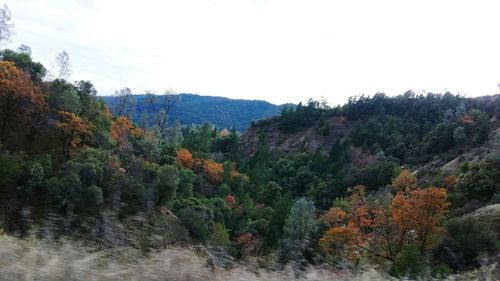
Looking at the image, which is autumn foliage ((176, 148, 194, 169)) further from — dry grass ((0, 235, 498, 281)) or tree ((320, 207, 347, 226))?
dry grass ((0, 235, 498, 281))

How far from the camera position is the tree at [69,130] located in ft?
130

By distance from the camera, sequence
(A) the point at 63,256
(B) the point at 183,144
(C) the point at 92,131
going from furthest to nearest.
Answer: (B) the point at 183,144
(C) the point at 92,131
(A) the point at 63,256

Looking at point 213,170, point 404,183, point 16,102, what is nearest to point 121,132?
point 16,102

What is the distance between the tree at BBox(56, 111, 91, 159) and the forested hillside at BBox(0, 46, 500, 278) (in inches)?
6.0

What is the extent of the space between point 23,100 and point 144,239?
126 feet

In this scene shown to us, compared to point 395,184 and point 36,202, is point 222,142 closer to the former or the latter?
point 395,184

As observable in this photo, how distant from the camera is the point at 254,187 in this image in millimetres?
68812

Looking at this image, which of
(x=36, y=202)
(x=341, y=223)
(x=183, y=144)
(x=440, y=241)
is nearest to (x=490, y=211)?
(x=440, y=241)

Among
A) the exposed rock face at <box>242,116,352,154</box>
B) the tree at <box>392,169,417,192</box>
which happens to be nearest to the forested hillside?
the tree at <box>392,169,417,192</box>

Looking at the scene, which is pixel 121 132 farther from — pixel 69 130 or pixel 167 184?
pixel 167 184

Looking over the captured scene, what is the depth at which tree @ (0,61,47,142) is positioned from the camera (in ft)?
126

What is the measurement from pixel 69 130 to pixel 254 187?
3315cm

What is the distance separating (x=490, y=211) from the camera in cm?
3159

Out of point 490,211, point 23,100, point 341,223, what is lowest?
point 341,223
